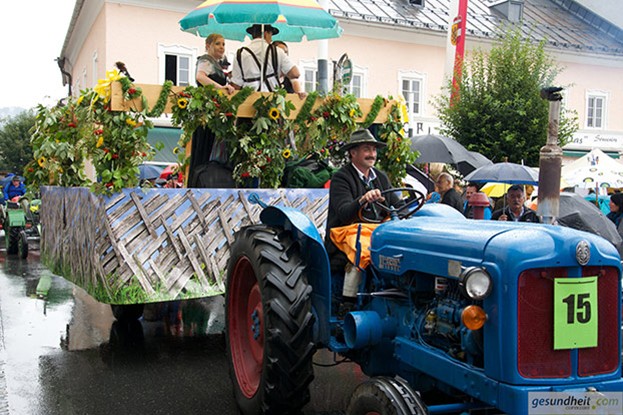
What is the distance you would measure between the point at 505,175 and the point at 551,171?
4.86 meters

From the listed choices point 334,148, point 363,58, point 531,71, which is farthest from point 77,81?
point 334,148

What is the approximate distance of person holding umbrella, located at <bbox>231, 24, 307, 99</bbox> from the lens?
722cm

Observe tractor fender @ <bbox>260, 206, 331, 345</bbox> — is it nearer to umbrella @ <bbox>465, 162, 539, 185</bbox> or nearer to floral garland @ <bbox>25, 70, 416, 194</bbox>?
floral garland @ <bbox>25, 70, 416, 194</bbox>

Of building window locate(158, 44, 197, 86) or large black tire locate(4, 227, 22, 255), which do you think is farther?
building window locate(158, 44, 197, 86)

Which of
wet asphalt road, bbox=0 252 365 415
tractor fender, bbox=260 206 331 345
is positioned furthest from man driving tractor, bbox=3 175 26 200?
tractor fender, bbox=260 206 331 345

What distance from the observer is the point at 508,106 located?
17.4 metres

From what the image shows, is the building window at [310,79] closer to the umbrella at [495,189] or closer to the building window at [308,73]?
the building window at [308,73]

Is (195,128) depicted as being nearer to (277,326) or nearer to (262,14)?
(262,14)

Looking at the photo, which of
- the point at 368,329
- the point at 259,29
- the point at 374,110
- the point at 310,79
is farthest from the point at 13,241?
the point at 310,79

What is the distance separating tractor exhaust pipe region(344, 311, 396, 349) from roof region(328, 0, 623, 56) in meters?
19.5

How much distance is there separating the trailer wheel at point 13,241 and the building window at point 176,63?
9088 mm

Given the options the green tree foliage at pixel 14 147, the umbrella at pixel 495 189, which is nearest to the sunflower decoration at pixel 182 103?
the umbrella at pixel 495 189

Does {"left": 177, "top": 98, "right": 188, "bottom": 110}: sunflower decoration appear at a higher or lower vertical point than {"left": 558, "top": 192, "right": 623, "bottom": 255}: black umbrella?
higher

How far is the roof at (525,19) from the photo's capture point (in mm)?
23781
